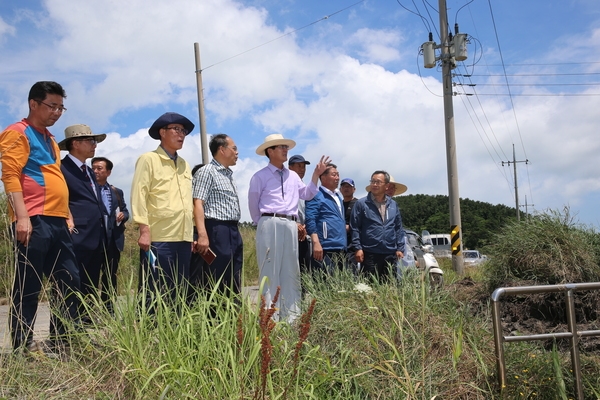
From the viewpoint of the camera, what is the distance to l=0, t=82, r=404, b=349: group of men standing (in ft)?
13.9

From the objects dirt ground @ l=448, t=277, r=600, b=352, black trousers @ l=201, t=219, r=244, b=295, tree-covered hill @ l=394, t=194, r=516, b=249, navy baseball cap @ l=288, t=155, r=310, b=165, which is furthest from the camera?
tree-covered hill @ l=394, t=194, r=516, b=249

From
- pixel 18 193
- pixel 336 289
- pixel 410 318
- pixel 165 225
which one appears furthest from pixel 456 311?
pixel 18 193

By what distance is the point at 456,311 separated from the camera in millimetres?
4504

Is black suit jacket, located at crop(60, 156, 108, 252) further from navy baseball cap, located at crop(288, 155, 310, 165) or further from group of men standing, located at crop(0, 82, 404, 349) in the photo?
navy baseball cap, located at crop(288, 155, 310, 165)

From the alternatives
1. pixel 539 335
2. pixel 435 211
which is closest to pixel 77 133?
pixel 539 335

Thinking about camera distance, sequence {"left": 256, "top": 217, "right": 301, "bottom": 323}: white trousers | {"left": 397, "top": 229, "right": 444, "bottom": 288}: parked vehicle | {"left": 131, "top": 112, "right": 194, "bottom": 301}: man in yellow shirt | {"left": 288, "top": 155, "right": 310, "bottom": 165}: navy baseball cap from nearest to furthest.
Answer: {"left": 131, "top": 112, "right": 194, "bottom": 301}: man in yellow shirt → {"left": 256, "top": 217, "right": 301, "bottom": 323}: white trousers → {"left": 288, "top": 155, "right": 310, "bottom": 165}: navy baseball cap → {"left": 397, "top": 229, "right": 444, "bottom": 288}: parked vehicle

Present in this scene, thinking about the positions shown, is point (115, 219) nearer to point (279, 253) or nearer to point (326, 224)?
point (279, 253)

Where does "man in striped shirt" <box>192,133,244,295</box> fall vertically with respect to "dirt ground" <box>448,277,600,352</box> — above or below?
above

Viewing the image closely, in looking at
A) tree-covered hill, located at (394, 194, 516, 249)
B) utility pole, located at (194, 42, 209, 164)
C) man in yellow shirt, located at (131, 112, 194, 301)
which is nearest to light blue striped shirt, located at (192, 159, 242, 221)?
man in yellow shirt, located at (131, 112, 194, 301)

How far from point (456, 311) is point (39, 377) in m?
2.80

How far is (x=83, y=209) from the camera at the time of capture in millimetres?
5113

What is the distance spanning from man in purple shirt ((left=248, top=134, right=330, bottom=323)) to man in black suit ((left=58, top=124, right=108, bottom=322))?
142 cm

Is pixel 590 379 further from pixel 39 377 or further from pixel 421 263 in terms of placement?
pixel 421 263

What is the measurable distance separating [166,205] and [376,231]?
264cm
